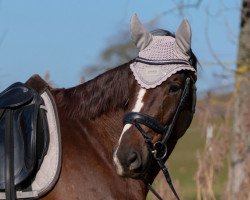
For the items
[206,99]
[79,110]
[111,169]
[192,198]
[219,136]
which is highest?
[79,110]

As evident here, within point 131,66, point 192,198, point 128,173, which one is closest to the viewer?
point 128,173

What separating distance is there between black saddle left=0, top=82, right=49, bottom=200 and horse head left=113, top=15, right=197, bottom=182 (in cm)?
51

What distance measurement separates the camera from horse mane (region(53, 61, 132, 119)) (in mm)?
4895

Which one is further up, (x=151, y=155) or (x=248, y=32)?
(x=151, y=155)

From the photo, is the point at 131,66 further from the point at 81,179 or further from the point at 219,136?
the point at 219,136

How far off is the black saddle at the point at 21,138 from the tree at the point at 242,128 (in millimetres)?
4434

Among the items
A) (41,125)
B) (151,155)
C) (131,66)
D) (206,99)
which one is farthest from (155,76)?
(206,99)

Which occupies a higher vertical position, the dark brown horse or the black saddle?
the black saddle

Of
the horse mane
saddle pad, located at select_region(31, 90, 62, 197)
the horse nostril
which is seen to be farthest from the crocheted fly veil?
saddle pad, located at select_region(31, 90, 62, 197)

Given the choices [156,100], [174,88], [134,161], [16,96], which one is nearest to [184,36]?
[174,88]

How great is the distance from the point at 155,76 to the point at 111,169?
0.66 m

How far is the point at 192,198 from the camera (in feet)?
52.6

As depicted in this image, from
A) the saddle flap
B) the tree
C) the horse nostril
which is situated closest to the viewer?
the horse nostril

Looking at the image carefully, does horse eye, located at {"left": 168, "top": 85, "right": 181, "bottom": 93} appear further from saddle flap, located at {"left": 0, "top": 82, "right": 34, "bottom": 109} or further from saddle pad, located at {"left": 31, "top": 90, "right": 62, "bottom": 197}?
saddle flap, located at {"left": 0, "top": 82, "right": 34, "bottom": 109}
